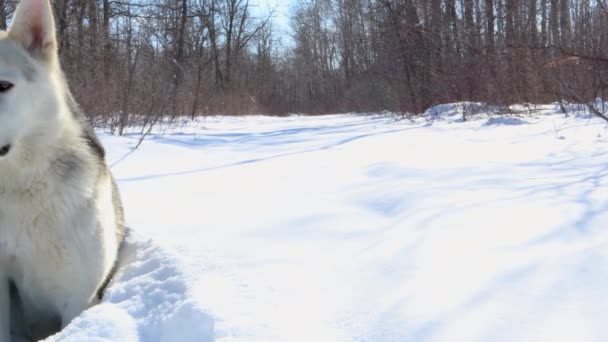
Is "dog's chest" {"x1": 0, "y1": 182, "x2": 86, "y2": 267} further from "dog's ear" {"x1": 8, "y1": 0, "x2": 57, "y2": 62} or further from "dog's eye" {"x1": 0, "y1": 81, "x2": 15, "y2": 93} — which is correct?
"dog's ear" {"x1": 8, "y1": 0, "x2": 57, "y2": 62}

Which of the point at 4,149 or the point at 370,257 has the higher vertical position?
the point at 4,149

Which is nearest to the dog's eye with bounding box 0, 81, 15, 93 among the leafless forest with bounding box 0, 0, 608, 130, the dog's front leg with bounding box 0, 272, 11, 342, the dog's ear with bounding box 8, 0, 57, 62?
the dog's ear with bounding box 8, 0, 57, 62

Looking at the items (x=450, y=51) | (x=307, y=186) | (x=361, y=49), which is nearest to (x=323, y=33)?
(x=361, y=49)

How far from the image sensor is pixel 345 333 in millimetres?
1195

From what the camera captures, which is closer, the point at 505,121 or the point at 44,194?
the point at 44,194

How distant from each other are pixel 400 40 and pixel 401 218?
496 inches

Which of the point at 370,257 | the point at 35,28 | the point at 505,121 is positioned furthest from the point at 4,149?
the point at 505,121

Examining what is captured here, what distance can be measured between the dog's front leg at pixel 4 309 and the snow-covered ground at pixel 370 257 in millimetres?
388

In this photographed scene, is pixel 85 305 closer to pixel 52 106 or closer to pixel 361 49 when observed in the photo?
pixel 52 106

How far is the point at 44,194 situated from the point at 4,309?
1.47ft

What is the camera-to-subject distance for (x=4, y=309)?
1696 millimetres

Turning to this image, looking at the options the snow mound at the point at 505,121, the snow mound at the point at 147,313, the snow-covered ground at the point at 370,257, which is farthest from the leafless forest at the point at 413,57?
the snow mound at the point at 147,313

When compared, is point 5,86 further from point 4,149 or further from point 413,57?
point 413,57

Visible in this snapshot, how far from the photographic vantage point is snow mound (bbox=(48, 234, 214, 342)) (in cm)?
129
